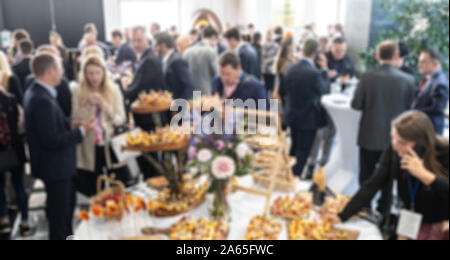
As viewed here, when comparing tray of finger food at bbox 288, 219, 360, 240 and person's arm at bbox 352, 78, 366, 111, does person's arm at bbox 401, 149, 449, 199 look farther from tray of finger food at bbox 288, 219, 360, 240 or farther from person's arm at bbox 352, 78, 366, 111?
person's arm at bbox 352, 78, 366, 111

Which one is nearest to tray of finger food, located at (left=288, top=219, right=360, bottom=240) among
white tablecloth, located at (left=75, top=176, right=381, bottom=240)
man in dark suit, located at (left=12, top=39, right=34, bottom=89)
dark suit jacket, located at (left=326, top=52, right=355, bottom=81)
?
white tablecloth, located at (left=75, top=176, right=381, bottom=240)

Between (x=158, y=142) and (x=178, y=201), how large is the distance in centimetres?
53

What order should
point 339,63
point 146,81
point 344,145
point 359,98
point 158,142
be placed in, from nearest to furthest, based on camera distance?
point 158,142
point 359,98
point 146,81
point 344,145
point 339,63

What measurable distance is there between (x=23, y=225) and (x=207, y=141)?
2050 mm

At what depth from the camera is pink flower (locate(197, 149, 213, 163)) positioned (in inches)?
74.4

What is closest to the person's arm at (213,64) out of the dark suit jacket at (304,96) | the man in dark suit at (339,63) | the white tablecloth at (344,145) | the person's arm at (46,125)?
the dark suit jacket at (304,96)

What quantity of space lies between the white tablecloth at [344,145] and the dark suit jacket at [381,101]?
55 cm

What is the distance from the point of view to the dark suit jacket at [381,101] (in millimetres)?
3133

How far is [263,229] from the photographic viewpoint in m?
1.86

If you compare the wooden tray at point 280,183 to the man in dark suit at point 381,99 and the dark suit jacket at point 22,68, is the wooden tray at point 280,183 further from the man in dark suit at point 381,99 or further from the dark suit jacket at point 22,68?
the dark suit jacket at point 22,68

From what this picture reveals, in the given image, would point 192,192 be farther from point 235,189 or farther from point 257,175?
point 257,175

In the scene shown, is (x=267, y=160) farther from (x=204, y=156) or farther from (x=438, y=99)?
(x=438, y=99)

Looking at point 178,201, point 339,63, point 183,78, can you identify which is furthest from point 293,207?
point 339,63

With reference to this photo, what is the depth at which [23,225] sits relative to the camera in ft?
10.5
